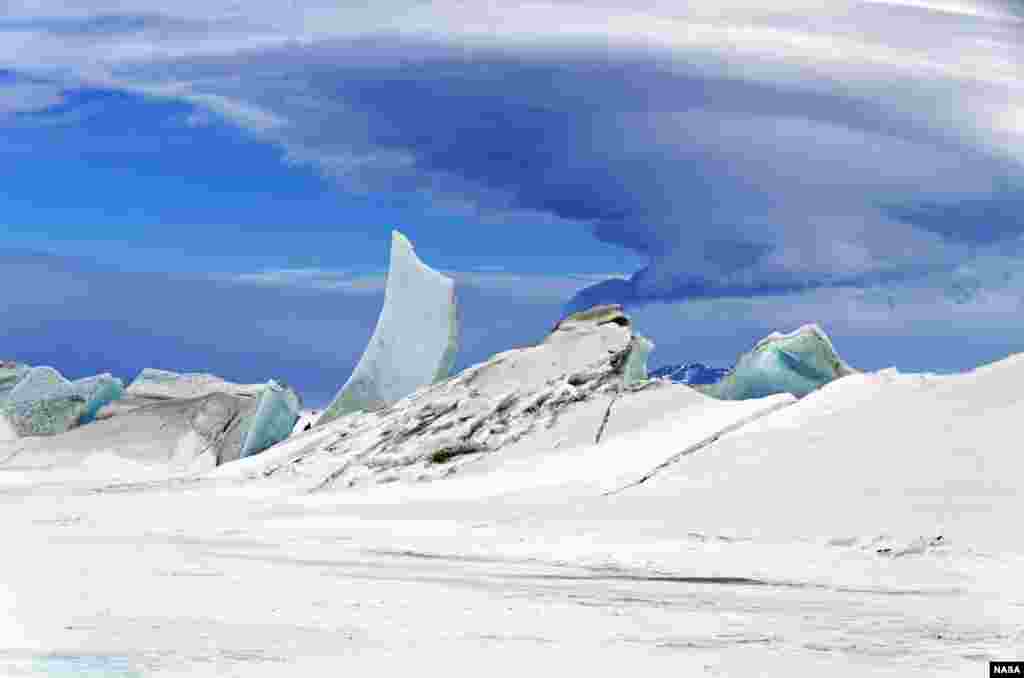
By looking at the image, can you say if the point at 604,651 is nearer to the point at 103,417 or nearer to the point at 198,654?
the point at 198,654

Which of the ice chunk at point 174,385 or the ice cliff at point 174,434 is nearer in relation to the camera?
the ice cliff at point 174,434

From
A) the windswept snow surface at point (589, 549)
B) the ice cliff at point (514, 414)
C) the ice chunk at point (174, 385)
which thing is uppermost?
the ice chunk at point (174, 385)

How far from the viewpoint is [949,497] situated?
54.4 ft

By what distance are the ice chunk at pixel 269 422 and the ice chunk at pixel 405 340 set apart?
145 centimetres

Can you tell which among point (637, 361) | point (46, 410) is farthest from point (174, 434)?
point (637, 361)

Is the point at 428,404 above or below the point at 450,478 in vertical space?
above

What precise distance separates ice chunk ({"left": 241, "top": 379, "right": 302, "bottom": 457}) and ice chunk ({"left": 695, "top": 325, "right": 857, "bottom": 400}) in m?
14.0

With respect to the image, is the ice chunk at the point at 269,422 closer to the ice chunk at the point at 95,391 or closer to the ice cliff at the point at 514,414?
Result: the ice cliff at the point at 514,414

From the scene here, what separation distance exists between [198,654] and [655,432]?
53.5 feet

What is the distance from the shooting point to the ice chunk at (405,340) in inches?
1330

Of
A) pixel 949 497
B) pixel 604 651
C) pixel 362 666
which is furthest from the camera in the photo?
pixel 949 497

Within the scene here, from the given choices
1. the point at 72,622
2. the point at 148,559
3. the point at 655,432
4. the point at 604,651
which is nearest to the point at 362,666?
the point at 604,651

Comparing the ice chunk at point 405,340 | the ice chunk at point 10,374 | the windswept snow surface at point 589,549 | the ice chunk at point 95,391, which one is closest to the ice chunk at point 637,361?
the windswept snow surface at point 589,549

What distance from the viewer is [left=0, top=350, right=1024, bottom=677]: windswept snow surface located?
30.4 feet
